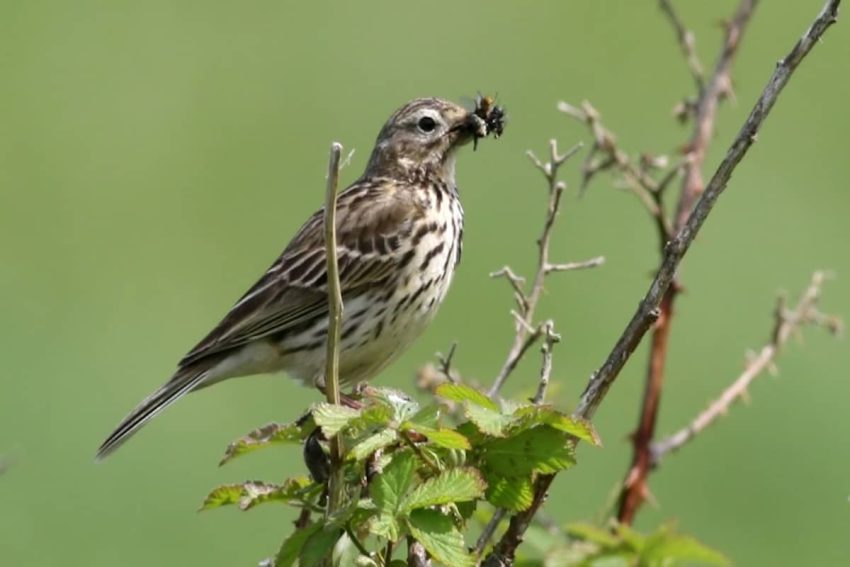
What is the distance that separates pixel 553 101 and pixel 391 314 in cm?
605

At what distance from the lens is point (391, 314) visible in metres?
5.18

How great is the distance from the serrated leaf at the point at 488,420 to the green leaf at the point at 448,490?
71mm

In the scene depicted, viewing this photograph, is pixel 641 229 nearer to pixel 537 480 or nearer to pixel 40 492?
pixel 40 492

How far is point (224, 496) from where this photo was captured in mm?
2783

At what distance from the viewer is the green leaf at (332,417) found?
2527 mm

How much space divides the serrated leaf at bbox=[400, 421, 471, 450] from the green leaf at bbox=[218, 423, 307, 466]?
9.9 inches

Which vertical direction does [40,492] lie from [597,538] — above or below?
above

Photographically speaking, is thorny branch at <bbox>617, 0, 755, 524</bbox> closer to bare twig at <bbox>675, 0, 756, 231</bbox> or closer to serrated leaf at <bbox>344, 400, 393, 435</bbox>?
bare twig at <bbox>675, 0, 756, 231</bbox>

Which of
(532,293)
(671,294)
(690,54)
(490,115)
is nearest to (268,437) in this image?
(532,293)

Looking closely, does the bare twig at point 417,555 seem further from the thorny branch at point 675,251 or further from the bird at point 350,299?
the bird at point 350,299

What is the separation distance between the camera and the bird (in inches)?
203

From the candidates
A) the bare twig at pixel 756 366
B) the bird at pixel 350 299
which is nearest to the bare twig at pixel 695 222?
the bare twig at pixel 756 366

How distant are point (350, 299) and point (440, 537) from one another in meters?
2.76

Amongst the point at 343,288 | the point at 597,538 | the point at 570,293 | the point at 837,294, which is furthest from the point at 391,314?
the point at 837,294
